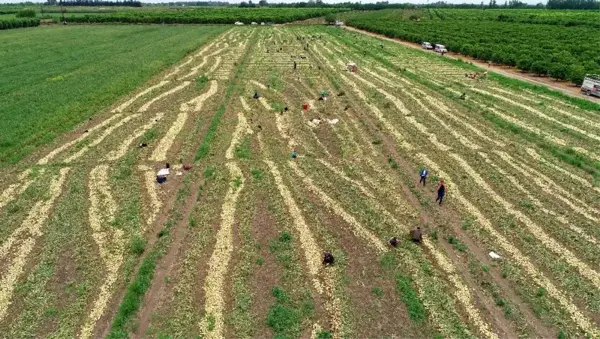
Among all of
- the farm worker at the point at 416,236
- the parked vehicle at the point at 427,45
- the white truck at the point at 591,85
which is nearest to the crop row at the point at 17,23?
the parked vehicle at the point at 427,45

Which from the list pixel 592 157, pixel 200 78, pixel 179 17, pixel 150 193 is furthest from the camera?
pixel 179 17

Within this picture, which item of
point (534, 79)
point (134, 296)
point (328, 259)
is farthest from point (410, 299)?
point (534, 79)

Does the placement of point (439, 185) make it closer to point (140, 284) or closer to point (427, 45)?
point (140, 284)

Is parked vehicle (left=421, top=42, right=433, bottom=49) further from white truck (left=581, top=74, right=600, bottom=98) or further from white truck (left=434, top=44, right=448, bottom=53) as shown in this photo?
white truck (left=581, top=74, right=600, bottom=98)

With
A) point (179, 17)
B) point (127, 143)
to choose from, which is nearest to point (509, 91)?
point (127, 143)

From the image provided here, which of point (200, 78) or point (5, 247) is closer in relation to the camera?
point (5, 247)

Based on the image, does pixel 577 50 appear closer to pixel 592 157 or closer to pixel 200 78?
pixel 592 157
